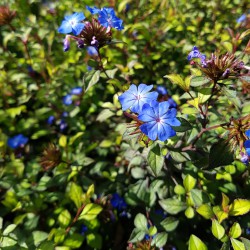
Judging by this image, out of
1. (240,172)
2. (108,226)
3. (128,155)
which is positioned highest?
(128,155)

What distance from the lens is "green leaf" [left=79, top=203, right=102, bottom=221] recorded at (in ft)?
5.78

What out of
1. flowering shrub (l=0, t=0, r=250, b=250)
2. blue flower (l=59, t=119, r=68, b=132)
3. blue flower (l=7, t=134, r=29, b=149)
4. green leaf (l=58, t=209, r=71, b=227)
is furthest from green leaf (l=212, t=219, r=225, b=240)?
blue flower (l=7, t=134, r=29, b=149)

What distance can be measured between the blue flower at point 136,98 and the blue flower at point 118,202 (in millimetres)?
990

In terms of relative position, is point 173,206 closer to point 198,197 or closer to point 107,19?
point 198,197

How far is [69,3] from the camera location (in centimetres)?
308

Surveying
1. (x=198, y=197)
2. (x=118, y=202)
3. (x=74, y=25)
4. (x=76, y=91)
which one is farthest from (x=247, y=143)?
(x=76, y=91)

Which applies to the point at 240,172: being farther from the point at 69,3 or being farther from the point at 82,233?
the point at 69,3

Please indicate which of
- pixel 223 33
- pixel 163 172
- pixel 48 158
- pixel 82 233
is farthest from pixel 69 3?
pixel 82 233

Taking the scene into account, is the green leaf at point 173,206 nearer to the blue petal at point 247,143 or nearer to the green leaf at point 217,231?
the green leaf at point 217,231

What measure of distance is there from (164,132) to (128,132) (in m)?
0.22

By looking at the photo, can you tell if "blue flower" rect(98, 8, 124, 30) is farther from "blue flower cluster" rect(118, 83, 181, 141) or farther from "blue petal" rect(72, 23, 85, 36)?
"blue flower cluster" rect(118, 83, 181, 141)

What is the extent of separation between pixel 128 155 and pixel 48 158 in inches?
22.7

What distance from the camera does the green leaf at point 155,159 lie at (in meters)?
1.35

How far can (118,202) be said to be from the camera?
6.90 feet
